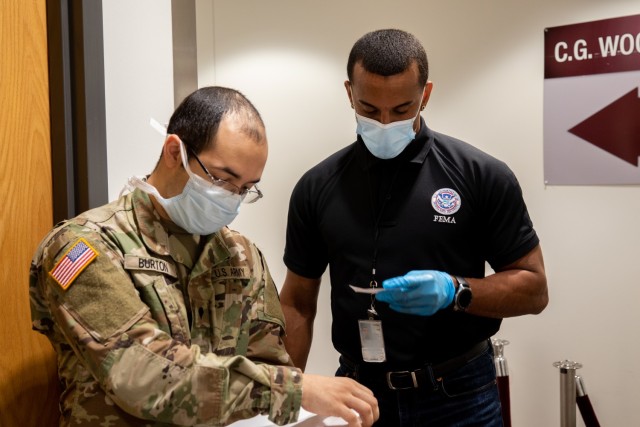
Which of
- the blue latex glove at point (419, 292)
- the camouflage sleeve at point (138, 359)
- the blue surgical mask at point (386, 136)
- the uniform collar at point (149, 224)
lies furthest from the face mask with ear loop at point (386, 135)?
the camouflage sleeve at point (138, 359)

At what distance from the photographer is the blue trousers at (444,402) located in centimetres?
152

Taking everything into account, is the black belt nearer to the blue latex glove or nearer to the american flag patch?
the blue latex glove

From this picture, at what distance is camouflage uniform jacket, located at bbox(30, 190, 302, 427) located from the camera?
1003 millimetres

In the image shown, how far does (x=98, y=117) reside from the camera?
1429 mm

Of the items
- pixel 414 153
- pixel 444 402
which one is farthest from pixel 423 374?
pixel 414 153

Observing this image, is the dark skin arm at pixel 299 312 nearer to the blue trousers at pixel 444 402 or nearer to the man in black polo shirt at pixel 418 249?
the man in black polo shirt at pixel 418 249

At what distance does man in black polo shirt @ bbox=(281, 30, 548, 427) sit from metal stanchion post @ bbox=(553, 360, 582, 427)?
1.06 m

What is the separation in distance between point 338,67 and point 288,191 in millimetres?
668

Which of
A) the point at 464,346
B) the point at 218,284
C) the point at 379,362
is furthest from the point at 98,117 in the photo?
the point at 464,346

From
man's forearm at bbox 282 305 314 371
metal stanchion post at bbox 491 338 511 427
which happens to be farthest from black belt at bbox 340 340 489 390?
metal stanchion post at bbox 491 338 511 427

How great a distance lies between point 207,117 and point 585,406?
2067 millimetres

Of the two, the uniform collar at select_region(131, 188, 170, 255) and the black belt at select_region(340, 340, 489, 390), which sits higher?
the uniform collar at select_region(131, 188, 170, 255)

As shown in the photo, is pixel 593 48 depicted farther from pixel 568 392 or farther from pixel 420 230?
pixel 420 230

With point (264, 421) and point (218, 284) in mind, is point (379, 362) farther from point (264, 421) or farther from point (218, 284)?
point (218, 284)
